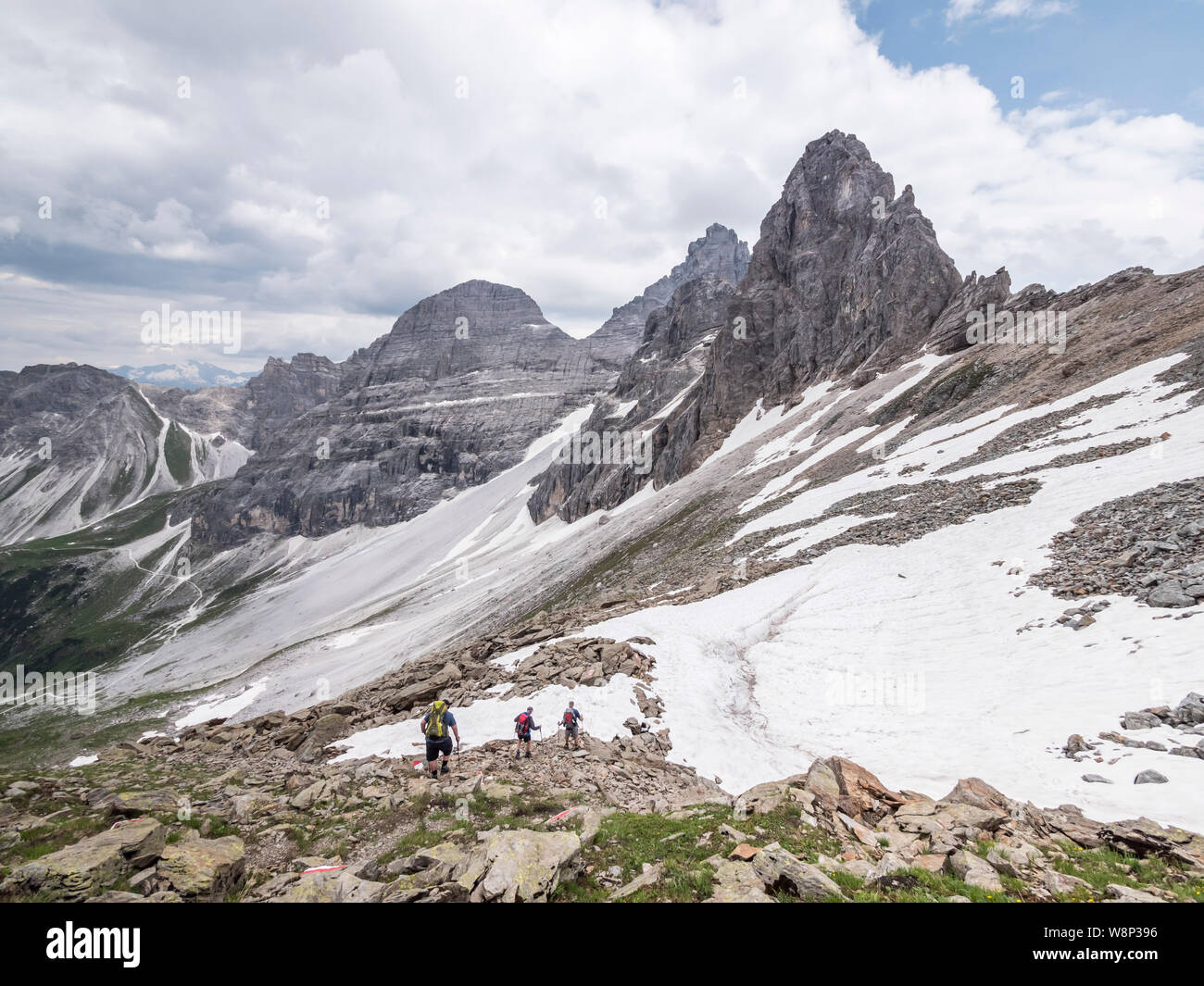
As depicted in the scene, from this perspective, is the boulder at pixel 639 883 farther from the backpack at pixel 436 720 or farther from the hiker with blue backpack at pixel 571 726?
the backpack at pixel 436 720

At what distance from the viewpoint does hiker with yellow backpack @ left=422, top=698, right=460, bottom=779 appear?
1359 cm

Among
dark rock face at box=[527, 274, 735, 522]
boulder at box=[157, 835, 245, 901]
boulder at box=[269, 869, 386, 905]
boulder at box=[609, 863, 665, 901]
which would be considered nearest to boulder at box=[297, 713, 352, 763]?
boulder at box=[157, 835, 245, 901]

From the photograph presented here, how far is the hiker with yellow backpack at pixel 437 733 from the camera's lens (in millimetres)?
13594

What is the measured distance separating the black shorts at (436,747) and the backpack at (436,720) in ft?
0.68

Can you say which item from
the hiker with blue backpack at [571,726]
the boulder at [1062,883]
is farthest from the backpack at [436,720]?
the boulder at [1062,883]

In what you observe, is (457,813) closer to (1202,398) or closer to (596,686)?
(596,686)

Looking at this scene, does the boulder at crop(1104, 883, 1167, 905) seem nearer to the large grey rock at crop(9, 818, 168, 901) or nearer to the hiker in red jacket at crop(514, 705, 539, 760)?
the hiker in red jacket at crop(514, 705, 539, 760)

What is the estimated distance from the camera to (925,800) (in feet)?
34.4

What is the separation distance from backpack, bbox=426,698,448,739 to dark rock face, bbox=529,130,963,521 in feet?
281

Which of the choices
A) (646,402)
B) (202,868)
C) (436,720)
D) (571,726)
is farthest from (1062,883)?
(646,402)

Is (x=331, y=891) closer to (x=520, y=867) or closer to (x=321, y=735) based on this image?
(x=520, y=867)

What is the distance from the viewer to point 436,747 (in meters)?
13.9
